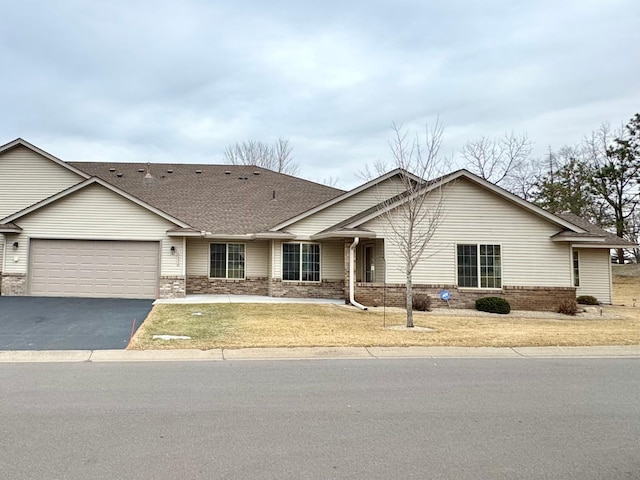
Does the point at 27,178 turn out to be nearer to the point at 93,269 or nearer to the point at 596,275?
the point at 93,269

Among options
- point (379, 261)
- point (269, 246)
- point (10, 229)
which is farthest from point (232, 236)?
point (10, 229)

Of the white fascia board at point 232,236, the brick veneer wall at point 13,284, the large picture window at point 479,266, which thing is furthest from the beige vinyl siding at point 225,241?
the large picture window at point 479,266

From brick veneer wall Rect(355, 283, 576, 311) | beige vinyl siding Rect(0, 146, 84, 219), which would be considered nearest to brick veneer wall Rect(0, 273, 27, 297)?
beige vinyl siding Rect(0, 146, 84, 219)

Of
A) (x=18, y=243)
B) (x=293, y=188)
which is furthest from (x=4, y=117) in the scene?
(x=293, y=188)

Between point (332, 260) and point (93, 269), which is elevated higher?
point (332, 260)

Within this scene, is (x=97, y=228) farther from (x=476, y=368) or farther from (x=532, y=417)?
(x=532, y=417)

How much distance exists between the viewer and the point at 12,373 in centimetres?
732

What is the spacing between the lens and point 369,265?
1984cm

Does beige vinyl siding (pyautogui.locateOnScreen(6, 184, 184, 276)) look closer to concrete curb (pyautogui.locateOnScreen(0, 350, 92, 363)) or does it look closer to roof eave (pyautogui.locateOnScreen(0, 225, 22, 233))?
roof eave (pyautogui.locateOnScreen(0, 225, 22, 233))

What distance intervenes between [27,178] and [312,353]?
1768 cm

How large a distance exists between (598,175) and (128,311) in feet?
130

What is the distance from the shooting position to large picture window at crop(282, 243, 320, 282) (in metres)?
20.3

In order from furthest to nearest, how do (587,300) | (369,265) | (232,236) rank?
1. (587,300)
2. (232,236)
3. (369,265)

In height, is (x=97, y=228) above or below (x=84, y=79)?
below
